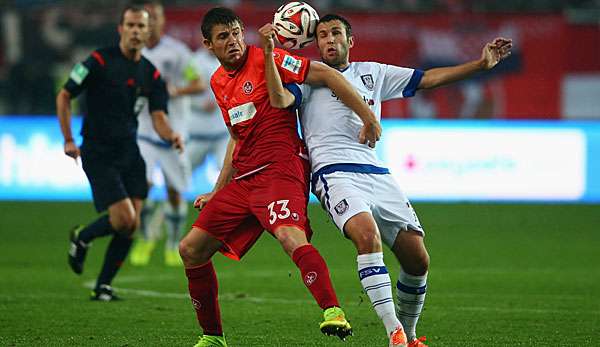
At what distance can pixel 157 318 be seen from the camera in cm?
839

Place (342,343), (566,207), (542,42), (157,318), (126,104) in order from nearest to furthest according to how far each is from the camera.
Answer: (342,343) < (157,318) < (126,104) < (566,207) < (542,42)

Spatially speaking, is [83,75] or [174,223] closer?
[83,75]

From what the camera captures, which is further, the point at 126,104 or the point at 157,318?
the point at 126,104

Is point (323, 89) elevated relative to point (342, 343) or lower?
elevated

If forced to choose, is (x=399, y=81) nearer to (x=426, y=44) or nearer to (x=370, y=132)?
(x=370, y=132)

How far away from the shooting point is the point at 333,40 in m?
6.97

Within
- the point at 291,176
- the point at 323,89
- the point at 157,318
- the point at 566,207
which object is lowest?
the point at 566,207

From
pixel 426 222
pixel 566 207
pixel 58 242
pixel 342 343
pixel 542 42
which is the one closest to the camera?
pixel 342 343

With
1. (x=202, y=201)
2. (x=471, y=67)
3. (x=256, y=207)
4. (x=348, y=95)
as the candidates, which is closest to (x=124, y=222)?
(x=202, y=201)

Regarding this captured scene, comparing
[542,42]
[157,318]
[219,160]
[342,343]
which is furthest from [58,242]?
[542,42]

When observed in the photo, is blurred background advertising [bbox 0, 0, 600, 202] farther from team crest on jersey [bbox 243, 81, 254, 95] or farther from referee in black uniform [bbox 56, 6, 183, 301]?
team crest on jersey [bbox 243, 81, 254, 95]

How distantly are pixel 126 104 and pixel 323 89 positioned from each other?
3.04 meters

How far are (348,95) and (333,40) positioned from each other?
484 mm

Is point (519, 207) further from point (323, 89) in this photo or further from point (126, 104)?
point (323, 89)
